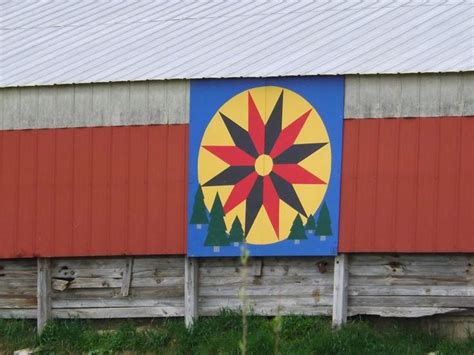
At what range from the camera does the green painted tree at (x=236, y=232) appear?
1354 cm

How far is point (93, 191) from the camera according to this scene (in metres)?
14.3

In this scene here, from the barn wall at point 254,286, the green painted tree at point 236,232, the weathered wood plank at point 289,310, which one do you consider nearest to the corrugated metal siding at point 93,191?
the barn wall at point 254,286

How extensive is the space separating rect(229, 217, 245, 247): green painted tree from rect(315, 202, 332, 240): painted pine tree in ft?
3.31

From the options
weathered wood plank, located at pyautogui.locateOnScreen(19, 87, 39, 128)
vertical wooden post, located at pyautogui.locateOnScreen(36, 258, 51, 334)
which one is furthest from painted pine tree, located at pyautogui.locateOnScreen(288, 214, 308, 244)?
weathered wood plank, located at pyautogui.locateOnScreen(19, 87, 39, 128)

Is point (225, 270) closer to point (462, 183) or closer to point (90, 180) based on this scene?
point (90, 180)

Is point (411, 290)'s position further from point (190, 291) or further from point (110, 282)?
point (110, 282)

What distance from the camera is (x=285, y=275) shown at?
13.7 meters

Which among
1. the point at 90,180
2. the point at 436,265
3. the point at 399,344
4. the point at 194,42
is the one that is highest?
the point at 194,42

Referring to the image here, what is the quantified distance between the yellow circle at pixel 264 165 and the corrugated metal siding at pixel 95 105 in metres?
1.16

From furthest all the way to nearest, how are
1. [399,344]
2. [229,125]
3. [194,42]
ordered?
1. [194,42]
2. [229,125]
3. [399,344]

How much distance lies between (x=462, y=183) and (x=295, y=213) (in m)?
2.15

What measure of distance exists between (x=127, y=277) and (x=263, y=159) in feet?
8.51

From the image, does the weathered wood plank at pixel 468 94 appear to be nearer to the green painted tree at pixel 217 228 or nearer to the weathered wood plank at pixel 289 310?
the weathered wood plank at pixel 289 310

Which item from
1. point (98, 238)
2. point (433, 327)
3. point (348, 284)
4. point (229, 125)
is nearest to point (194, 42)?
point (229, 125)
